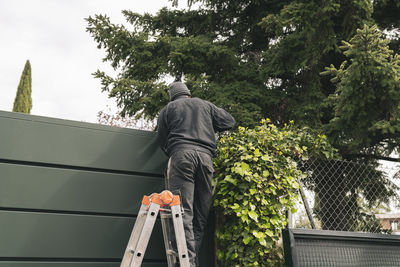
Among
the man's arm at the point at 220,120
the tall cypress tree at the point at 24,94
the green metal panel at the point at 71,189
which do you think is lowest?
the green metal panel at the point at 71,189

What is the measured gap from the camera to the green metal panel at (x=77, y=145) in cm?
253

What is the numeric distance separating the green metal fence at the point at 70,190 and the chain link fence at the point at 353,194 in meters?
3.91

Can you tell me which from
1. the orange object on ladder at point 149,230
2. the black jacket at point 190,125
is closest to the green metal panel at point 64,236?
the orange object on ladder at point 149,230

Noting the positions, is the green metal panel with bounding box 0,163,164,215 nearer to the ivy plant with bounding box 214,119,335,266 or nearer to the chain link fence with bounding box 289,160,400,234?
the ivy plant with bounding box 214,119,335,266

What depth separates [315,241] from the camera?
2752 mm

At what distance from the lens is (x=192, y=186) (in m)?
2.46

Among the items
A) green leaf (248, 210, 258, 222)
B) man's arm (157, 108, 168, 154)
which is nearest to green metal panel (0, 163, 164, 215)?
man's arm (157, 108, 168, 154)

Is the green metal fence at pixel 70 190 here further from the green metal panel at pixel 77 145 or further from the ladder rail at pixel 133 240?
the ladder rail at pixel 133 240

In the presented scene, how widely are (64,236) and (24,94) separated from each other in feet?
60.6

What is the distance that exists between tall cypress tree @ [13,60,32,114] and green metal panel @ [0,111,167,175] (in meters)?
17.3

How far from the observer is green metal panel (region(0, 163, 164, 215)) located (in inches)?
97.4

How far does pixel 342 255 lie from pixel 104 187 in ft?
6.93

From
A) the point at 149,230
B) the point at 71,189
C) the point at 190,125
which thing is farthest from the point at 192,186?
the point at 71,189

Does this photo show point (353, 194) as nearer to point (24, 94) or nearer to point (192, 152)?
point (192, 152)
